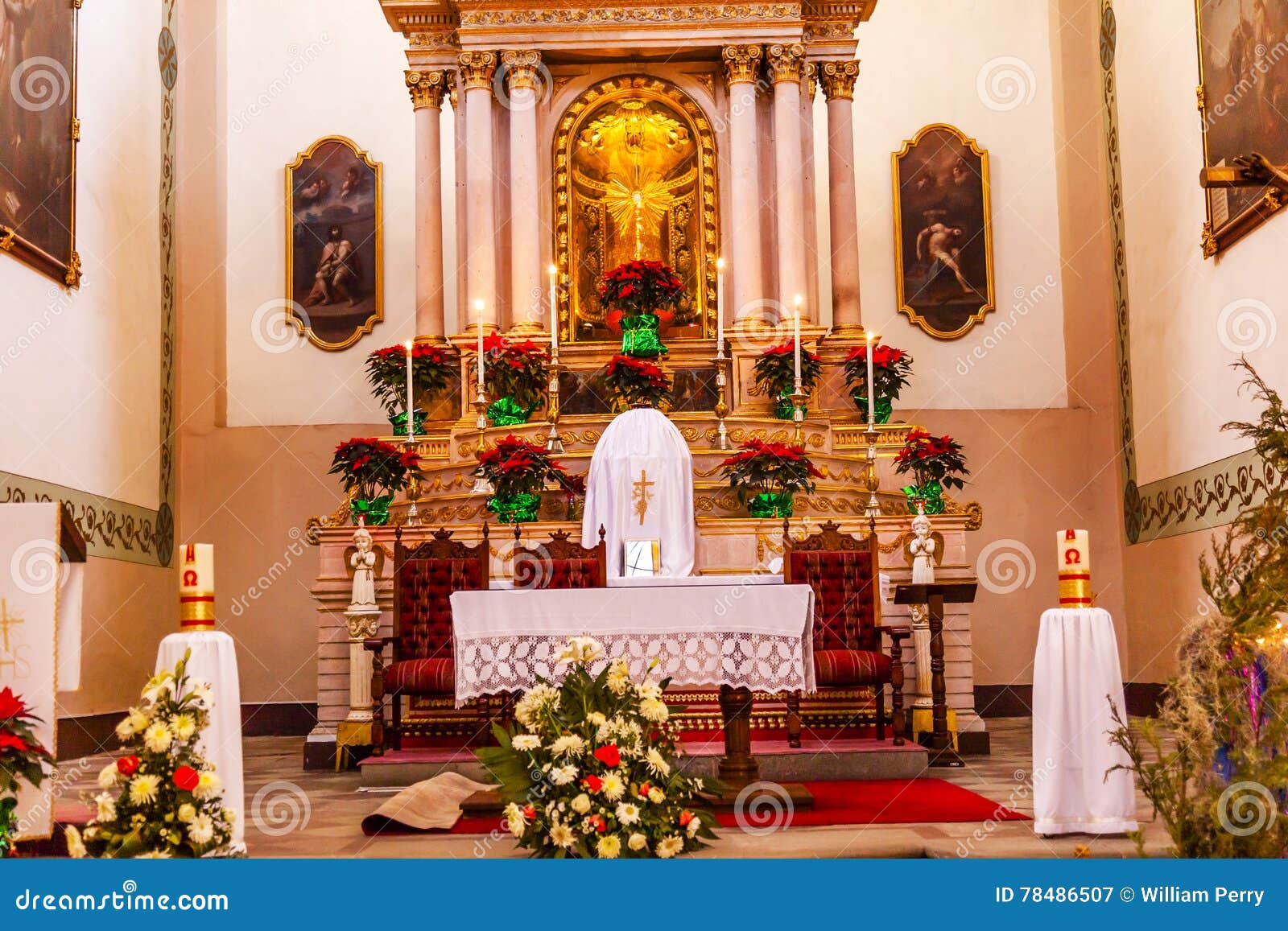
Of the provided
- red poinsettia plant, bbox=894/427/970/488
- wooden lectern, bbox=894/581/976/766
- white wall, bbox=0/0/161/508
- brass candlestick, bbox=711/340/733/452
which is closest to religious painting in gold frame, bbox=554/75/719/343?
brass candlestick, bbox=711/340/733/452

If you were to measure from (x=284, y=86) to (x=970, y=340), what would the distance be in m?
7.71

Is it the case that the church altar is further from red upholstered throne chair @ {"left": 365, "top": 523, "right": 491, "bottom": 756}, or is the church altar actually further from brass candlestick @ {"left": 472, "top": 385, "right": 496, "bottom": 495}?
red upholstered throne chair @ {"left": 365, "top": 523, "right": 491, "bottom": 756}

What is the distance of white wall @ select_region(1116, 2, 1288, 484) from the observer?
10.1 m

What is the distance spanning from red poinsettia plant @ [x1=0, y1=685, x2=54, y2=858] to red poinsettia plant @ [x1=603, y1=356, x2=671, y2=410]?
563 cm

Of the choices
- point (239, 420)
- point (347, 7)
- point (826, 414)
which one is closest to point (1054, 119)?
point (826, 414)

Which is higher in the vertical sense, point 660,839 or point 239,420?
point 239,420

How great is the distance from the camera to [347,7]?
49.1 feet

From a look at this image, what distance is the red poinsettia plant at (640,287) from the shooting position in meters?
11.1

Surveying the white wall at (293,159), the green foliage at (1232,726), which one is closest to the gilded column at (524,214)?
the white wall at (293,159)

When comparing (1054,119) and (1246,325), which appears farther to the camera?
(1054,119)

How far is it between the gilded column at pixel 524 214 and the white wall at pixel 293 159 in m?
1.92

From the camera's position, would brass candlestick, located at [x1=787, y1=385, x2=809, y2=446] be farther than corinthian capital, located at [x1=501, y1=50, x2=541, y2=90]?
No

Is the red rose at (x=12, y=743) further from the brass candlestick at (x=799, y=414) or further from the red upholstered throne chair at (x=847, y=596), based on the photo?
the brass candlestick at (x=799, y=414)

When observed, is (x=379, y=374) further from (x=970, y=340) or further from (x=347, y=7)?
(x=970, y=340)
